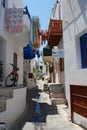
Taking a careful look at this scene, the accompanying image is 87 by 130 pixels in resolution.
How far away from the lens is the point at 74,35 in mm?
9789

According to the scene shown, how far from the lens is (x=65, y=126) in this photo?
896cm

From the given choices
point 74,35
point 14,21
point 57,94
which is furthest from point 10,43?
point 74,35

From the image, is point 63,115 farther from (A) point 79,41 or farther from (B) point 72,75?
(A) point 79,41

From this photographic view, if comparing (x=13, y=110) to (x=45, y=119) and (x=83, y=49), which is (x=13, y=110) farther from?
(x=83, y=49)

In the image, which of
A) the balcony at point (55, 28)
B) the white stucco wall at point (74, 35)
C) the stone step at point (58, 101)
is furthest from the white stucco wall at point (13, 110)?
the balcony at point (55, 28)

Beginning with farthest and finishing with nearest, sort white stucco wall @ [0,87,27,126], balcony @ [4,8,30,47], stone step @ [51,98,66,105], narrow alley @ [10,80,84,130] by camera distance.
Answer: stone step @ [51,98,66,105], balcony @ [4,8,30,47], narrow alley @ [10,80,84,130], white stucco wall @ [0,87,27,126]

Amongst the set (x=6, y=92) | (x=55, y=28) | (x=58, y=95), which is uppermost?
(x=55, y=28)

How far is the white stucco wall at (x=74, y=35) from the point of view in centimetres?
883

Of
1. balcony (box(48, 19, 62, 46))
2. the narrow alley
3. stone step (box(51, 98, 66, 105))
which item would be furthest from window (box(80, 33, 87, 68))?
balcony (box(48, 19, 62, 46))

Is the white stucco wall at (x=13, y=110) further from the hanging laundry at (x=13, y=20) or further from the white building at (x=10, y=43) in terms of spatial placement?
the hanging laundry at (x=13, y=20)

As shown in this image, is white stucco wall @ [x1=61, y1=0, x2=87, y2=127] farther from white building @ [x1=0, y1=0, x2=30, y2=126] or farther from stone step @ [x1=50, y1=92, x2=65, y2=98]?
stone step @ [x1=50, y1=92, x2=65, y2=98]

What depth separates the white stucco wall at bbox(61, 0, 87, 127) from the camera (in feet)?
29.0

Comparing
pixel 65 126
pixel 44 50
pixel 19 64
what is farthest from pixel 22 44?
pixel 65 126

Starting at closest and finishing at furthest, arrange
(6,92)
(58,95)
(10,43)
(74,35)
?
(6,92) < (74,35) < (10,43) < (58,95)
